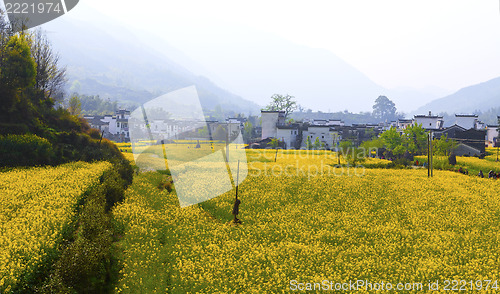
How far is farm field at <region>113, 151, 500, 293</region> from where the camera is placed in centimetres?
1348

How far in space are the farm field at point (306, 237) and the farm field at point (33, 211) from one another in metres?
3.01

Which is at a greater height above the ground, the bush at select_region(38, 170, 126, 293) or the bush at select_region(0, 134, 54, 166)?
the bush at select_region(0, 134, 54, 166)

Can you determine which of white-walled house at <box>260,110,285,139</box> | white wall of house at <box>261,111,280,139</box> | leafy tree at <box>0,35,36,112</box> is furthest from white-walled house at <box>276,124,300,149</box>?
leafy tree at <box>0,35,36,112</box>

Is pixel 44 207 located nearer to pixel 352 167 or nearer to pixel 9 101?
pixel 9 101

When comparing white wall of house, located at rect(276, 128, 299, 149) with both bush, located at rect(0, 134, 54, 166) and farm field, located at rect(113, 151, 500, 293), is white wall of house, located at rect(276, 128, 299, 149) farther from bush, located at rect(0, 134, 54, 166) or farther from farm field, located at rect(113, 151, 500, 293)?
bush, located at rect(0, 134, 54, 166)

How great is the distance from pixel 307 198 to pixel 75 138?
24023mm

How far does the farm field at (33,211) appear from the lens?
11914 mm

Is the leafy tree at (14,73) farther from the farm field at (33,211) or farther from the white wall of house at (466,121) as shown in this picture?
the white wall of house at (466,121)

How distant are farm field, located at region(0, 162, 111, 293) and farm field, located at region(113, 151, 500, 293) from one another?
301cm

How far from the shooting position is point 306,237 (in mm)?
17656

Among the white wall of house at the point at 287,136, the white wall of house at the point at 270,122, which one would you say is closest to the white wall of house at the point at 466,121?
the white wall of house at the point at 287,136

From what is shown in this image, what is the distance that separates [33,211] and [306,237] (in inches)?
542

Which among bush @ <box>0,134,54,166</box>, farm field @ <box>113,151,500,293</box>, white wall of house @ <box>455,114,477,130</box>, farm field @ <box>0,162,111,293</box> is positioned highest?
white wall of house @ <box>455,114,477,130</box>

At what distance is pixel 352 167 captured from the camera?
4172 centimetres
